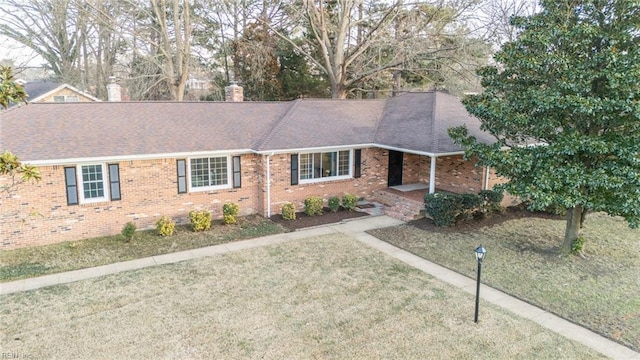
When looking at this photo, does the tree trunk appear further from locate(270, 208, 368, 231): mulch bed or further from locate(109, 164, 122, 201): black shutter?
locate(109, 164, 122, 201): black shutter

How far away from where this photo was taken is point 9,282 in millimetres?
9719

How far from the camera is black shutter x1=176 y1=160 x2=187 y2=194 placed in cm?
1384

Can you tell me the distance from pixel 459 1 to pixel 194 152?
1567cm

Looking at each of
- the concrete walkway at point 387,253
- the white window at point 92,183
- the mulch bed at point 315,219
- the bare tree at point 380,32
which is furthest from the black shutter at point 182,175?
the bare tree at point 380,32

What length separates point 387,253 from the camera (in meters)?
11.9

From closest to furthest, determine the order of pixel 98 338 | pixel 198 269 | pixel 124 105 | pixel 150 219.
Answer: pixel 98 338 → pixel 198 269 → pixel 150 219 → pixel 124 105

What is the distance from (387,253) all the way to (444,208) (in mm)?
3106

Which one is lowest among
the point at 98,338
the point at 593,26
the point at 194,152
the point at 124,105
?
the point at 98,338

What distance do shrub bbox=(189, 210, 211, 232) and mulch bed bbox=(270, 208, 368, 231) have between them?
2.37 metres

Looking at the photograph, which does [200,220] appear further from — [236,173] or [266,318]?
[266,318]

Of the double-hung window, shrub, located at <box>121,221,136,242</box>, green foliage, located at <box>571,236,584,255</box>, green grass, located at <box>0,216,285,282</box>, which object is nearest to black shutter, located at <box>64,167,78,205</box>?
the double-hung window

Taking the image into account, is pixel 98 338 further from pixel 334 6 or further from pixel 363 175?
pixel 334 6

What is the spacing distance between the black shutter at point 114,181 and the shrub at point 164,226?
1523 millimetres

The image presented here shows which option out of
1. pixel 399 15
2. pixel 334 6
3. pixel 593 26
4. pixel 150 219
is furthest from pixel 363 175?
pixel 334 6
